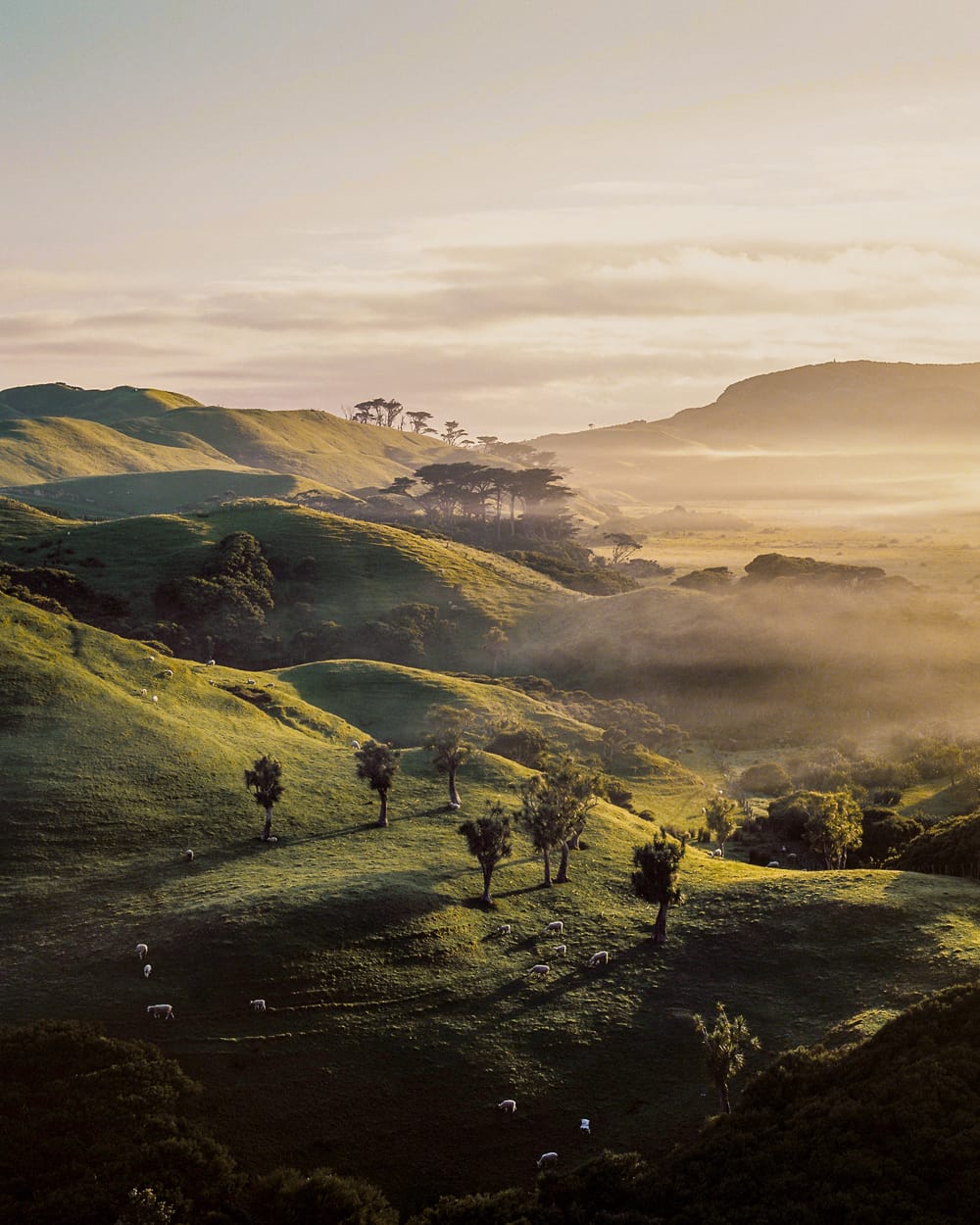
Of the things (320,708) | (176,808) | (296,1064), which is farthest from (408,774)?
(296,1064)

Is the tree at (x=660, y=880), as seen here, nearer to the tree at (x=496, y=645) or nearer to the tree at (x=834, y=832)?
the tree at (x=834, y=832)

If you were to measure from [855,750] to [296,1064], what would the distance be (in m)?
95.0

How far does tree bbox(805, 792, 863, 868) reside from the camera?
73.6 m

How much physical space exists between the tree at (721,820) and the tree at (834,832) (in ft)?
29.9

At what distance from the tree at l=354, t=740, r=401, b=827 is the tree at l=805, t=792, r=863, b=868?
34.0 m

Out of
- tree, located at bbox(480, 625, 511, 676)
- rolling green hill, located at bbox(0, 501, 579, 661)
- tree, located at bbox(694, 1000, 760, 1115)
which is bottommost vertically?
tree, located at bbox(694, 1000, 760, 1115)

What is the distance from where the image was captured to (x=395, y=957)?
169ft

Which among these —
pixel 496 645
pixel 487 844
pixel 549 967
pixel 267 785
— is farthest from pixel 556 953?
pixel 496 645

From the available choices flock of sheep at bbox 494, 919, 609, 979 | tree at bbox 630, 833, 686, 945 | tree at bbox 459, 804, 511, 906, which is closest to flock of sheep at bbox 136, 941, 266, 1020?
flock of sheep at bbox 494, 919, 609, 979

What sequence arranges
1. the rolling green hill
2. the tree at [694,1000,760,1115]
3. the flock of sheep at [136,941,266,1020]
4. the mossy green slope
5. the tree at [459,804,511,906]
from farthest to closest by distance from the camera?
the mossy green slope → the rolling green hill → the tree at [459,804,511,906] → the flock of sheep at [136,941,266,1020] → the tree at [694,1000,760,1115]

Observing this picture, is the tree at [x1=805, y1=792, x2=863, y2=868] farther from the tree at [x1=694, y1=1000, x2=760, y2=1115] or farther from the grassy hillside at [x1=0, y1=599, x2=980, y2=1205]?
the tree at [x1=694, y1=1000, x2=760, y2=1115]

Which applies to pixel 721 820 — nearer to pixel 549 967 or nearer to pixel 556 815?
pixel 556 815

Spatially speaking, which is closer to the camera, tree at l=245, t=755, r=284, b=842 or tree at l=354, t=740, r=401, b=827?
tree at l=245, t=755, r=284, b=842

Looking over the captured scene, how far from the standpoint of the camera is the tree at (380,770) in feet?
236
